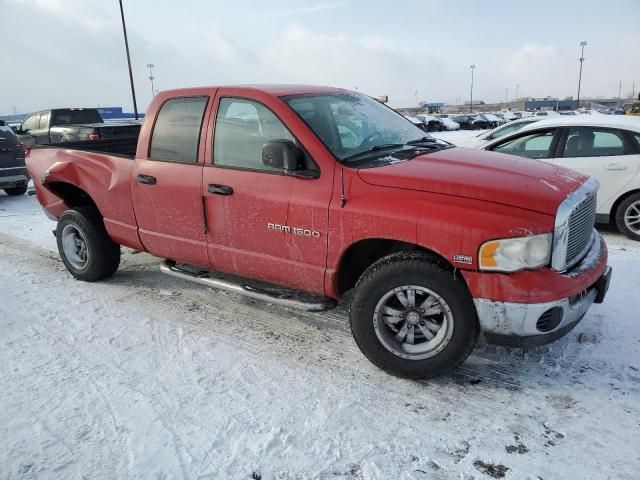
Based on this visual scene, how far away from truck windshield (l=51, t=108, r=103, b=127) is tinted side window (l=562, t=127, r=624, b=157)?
13543 millimetres

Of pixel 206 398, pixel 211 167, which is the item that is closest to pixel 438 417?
pixel 206 398

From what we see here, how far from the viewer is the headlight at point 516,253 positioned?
2.83m

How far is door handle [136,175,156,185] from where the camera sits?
4.29m

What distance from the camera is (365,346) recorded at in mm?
3338

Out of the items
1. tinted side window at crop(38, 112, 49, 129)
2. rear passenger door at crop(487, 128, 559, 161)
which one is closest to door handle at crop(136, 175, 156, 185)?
rear passenger door at crop(487, 128, 559, 161)

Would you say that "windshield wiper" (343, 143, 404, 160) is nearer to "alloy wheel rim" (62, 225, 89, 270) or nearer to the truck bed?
→ the truck bed

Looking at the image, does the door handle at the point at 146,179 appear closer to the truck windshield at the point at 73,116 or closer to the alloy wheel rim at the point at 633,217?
the alloy wheel rim at the point at 633,217

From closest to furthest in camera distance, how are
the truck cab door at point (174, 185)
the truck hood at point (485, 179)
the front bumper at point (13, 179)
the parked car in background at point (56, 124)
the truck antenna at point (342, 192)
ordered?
the truck hood at point (485, 179) < the truck antenna at point (342, 192) < the truck cab door at point (174, 185) < the front bumper at point (13, 179) < the parked car in background at point (56, 124)

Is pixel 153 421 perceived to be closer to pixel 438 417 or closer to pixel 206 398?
pixel 206 398

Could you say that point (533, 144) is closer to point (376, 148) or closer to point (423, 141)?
point (423, 141)

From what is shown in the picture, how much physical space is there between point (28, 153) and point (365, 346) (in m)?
4.49

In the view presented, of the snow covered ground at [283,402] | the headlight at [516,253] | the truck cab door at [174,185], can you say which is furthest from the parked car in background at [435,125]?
the headlight at [516,253]

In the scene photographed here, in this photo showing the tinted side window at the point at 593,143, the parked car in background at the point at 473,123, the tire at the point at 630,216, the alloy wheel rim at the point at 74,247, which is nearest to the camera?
the alloy wheel rim at the point at 74,247

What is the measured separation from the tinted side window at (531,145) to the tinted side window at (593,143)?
0.82ft
